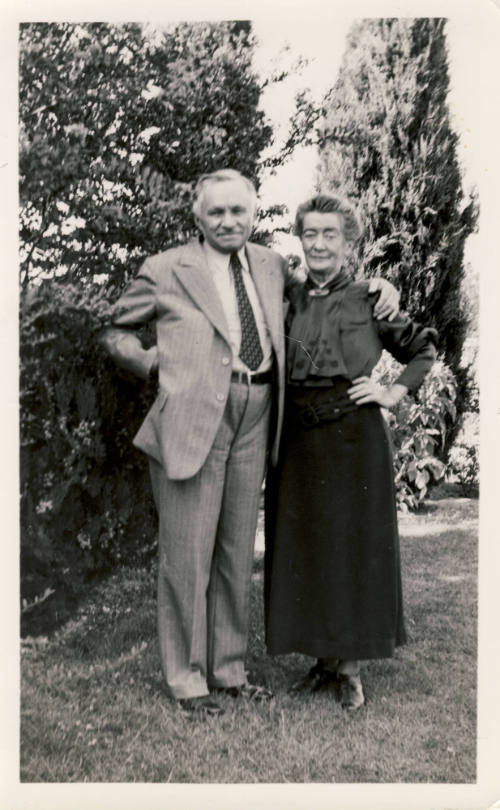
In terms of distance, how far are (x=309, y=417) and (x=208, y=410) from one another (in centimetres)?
41

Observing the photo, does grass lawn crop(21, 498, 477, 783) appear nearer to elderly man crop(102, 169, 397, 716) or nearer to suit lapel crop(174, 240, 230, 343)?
elderly man crop(102, 169, 397, 716)

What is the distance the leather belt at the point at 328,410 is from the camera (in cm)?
360

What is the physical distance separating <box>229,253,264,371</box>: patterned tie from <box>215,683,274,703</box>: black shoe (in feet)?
4.33

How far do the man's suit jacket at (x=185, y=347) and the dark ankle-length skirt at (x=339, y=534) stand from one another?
17 cm

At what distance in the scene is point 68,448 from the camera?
387 centimetres

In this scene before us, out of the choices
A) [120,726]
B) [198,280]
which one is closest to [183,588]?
[120,726]

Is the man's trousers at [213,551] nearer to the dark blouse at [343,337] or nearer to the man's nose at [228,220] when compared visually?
the dark blouse at [343,337]

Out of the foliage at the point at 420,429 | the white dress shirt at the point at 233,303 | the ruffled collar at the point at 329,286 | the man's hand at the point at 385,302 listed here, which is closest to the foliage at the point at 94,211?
the white dress shirt at the point at 233,303

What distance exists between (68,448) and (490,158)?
2.14m

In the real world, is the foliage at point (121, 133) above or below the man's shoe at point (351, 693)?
above

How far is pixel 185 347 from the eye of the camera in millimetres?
3529

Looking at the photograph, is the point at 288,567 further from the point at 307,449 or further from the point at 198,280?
the point at 198,280

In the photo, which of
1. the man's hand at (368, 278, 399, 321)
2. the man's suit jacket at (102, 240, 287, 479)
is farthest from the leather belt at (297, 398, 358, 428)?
the man's hand at (368, 278, 399, 321)

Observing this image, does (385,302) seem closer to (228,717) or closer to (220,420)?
(220,420)
